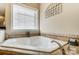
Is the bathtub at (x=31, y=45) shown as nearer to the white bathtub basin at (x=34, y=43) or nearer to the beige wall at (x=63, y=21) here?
the white bathtub basin at (x=34, y=43)

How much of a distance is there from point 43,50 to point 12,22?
0.43 meters

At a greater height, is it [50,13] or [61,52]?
[50,13]

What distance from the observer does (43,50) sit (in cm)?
145

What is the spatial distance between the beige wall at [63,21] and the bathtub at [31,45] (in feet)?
0.35

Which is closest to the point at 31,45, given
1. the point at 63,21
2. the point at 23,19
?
the point at 23,19

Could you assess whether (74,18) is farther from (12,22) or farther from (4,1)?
(4,1)

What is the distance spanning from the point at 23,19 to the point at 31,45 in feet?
0.93

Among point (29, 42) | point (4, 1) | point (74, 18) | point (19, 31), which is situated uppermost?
point (4, 1)

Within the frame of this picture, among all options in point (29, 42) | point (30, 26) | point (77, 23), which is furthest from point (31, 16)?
point (77, 23)

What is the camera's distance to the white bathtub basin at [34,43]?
1446mm

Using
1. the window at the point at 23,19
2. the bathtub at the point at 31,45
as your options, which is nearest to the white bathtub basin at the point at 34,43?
the bathtub at the point at 31,45

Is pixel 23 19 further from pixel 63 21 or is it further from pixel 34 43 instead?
pixel 63 21

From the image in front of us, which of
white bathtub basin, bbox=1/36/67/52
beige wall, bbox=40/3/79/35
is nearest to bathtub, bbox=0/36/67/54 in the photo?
white bathtub basin, bbox=1/36/67/52
